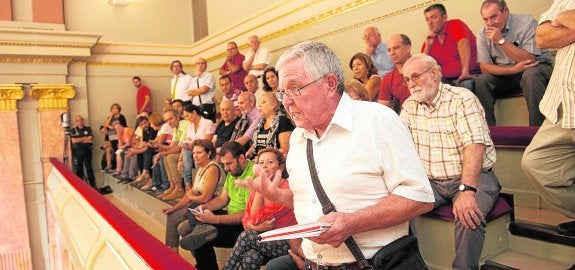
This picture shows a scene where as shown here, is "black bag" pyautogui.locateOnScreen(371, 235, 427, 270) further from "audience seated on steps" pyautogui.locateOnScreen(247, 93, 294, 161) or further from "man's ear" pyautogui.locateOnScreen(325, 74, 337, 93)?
"audience seated on steps" pyautogui.locateOnScreen(247, 93, 294, 161)

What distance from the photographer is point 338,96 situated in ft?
4.16

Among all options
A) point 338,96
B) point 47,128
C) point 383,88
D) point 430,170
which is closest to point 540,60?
point 383,88

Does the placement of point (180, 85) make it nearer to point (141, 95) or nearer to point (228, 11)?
point (228, 11)

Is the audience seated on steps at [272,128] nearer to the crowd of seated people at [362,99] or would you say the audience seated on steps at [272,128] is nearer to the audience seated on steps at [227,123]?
the crowd of seated people at [362,99]

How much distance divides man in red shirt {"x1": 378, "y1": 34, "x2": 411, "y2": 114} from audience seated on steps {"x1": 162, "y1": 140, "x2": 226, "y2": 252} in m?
1.53

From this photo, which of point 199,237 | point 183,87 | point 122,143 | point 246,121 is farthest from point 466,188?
point 122,143

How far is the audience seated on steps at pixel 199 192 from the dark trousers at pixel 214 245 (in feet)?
1.21

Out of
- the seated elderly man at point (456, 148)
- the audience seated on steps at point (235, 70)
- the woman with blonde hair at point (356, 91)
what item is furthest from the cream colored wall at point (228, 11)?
the seated elderly man at point (456, 148)

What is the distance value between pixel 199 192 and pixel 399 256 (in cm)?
270

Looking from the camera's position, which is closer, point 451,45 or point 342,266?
point 342,266

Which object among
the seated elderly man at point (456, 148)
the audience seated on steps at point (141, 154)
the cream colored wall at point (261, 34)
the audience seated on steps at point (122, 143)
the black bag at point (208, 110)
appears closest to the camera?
the seated elderly man at point (456, 148)

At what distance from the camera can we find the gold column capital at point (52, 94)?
7902 millimetres

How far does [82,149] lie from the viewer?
8.07 m

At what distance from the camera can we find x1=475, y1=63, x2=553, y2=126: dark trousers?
276 cm
